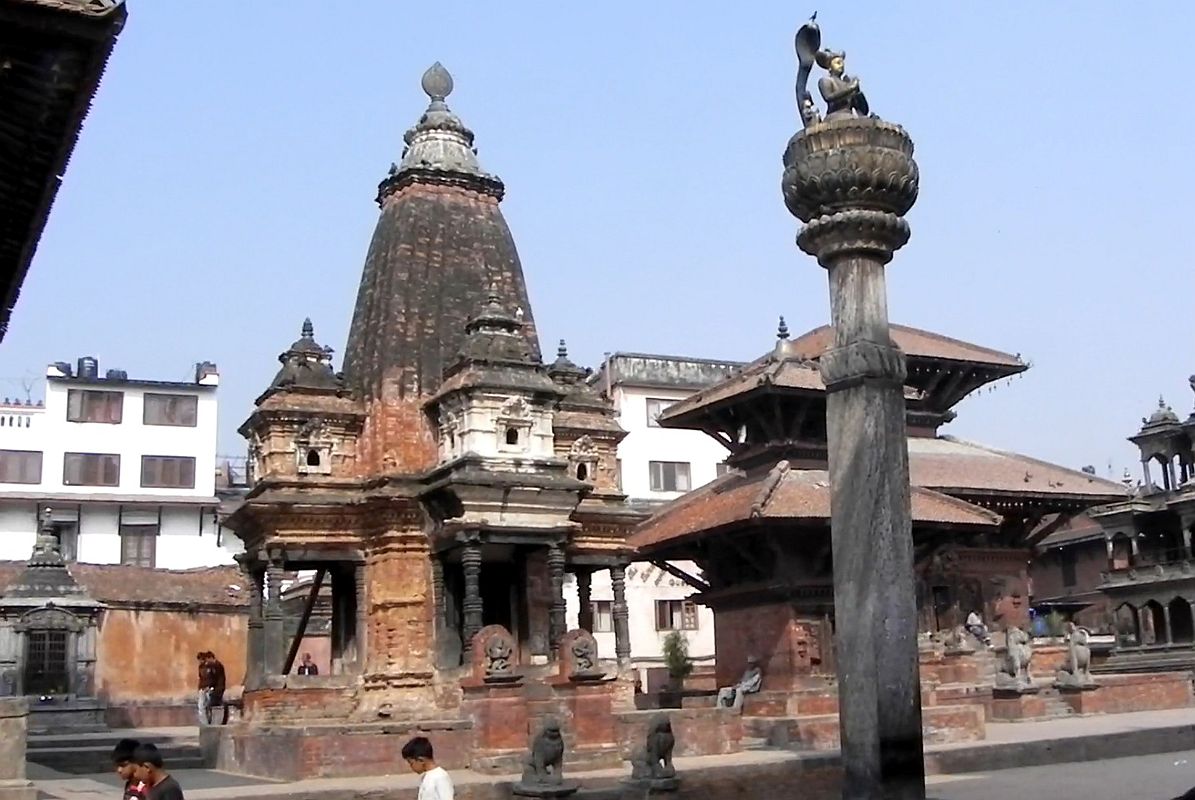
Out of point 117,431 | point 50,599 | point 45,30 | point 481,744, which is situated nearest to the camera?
point 45,30

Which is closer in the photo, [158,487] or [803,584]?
[803,584]

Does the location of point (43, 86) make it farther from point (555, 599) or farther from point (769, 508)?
point (769, 508)

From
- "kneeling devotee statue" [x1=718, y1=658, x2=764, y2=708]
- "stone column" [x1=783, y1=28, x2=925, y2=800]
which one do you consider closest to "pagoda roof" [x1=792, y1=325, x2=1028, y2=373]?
"kneeling devotee statue" [x1=718, y1=658, x2=764, y2=708]

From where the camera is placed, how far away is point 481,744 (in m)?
18.5

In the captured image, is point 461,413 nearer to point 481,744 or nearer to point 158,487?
point 481,744

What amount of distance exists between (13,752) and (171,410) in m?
37.4

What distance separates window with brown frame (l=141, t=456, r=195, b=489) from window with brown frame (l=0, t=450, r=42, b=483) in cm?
354

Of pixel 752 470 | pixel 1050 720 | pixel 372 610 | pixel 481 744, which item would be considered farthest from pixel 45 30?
pixel 1050 720

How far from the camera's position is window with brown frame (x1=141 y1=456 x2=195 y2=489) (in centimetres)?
4781

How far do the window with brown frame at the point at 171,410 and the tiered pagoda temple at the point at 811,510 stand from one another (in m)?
25.1

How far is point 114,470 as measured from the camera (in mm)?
47562

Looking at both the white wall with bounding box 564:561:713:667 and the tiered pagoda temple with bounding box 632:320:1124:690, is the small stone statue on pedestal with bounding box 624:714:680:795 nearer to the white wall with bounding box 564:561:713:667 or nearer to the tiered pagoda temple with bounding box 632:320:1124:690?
the tiered pagoda temple with bounding box 632:320:1124:690

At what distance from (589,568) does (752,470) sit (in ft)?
13.8

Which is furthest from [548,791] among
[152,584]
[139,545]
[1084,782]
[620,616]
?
[139,545]
